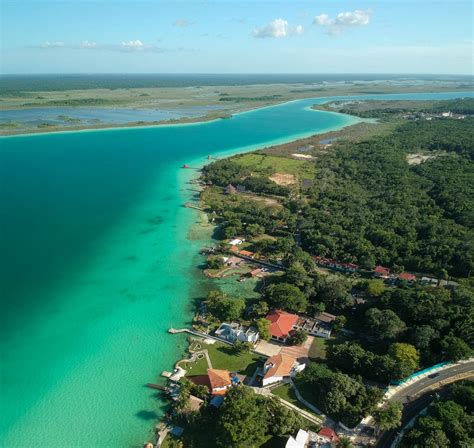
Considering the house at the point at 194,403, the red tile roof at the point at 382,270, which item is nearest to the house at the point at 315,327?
the red tile roof at the point at 382,270

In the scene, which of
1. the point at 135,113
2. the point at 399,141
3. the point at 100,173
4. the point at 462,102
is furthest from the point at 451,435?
the point at 462,102

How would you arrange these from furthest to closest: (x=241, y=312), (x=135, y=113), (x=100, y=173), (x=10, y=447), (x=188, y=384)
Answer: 1. (x=135, y=113)
2. (x=100, y=173)
3. (x=241, y=312)
4. (x=188, y=384)
5. (x=10, y=447)

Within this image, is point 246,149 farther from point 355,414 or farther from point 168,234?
point 355,414

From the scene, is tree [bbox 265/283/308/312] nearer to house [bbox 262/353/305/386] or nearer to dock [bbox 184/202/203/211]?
house [bbox 262/353/305/386]

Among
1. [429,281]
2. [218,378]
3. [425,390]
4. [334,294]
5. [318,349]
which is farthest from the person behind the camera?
[429,281]

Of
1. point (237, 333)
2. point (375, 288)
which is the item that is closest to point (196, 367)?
point (237, 333)

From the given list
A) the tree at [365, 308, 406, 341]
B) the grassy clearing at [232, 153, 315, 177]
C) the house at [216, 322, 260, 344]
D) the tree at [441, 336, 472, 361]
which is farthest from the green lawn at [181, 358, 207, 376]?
the grassy clearing at [232, 153, 315, 177]

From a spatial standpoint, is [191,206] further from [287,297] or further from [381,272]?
[381,272]
